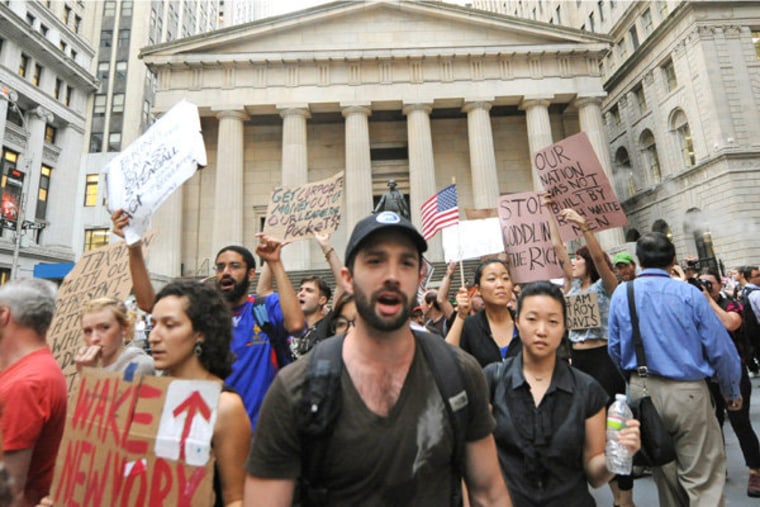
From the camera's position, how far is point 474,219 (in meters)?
8.41

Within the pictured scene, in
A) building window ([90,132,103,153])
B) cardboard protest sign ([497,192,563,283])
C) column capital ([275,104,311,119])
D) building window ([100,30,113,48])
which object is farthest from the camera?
building window ([100,30,113,48])

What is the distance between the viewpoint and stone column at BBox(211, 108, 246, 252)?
83.0 feet

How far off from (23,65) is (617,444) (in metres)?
46.3

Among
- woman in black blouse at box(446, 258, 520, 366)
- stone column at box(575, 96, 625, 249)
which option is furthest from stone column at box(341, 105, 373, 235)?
woman in black blouse at box(446, 258, 520, 366)

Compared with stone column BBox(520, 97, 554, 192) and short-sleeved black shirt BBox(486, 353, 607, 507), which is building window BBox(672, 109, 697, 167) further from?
short-sleeved black shirt BBox(486, 353, 607, 507)

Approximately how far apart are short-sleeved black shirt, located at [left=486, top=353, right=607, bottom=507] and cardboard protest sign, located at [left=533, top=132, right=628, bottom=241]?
282 centimetres

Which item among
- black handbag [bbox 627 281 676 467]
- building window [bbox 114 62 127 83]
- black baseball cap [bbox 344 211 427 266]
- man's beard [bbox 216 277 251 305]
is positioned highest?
building window [bbox 114 62 127 83]

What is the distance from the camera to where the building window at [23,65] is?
113 ft

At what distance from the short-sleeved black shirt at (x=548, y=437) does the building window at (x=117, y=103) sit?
58.0 metres

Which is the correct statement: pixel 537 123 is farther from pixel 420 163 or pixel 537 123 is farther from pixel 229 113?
pixel 229 113

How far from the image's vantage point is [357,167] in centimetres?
2605

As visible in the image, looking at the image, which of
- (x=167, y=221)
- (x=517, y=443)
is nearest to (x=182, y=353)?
(x=517, y=443)

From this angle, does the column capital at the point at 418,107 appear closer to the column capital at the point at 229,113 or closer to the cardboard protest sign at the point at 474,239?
the column capital at the point at 229,113

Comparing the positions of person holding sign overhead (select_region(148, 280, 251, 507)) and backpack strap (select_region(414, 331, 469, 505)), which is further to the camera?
person holding sign overhead (select_region(148, 280, 251, 507))
